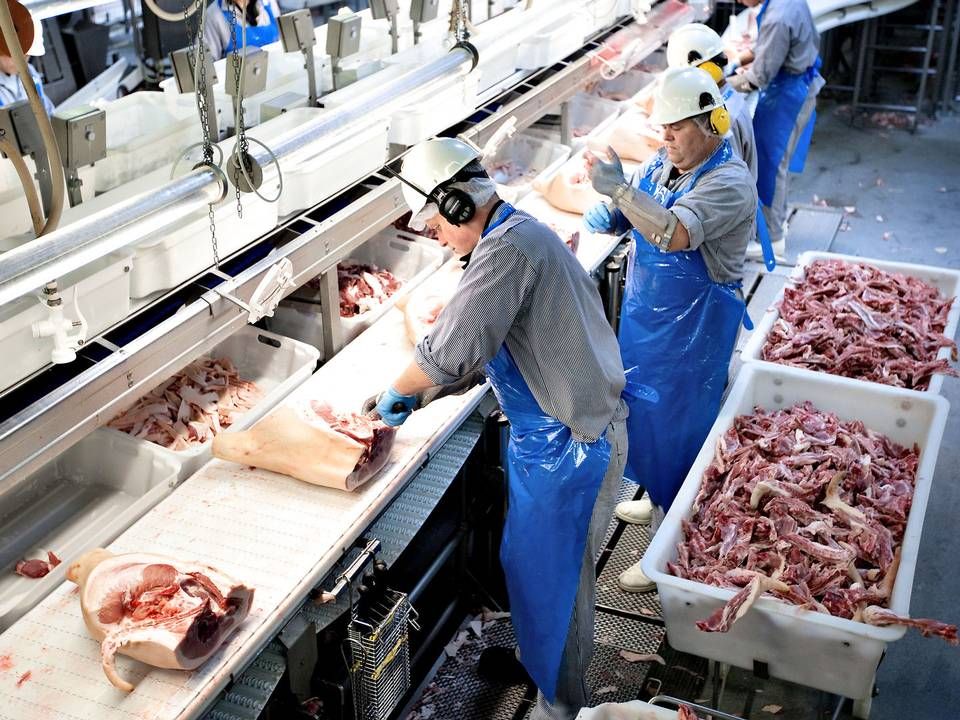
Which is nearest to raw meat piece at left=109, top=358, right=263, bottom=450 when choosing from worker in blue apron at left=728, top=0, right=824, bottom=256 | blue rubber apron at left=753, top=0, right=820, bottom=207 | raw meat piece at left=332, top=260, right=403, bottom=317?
raw meat piece at left=332, top=260, right=403, bottom=317

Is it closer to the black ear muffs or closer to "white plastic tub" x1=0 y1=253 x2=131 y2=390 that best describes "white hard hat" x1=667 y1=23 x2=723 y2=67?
the black ear muffs

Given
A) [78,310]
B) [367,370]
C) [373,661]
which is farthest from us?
[367,370]

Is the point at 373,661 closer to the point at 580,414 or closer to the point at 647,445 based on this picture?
the point at 580,414

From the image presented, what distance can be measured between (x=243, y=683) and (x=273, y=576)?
1.16ft

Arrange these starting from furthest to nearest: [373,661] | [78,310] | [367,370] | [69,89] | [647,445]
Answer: [69,89], [647,445], [367,370], [373,661], [78,310]

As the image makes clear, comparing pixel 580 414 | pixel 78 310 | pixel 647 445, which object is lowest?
pixel 647 445

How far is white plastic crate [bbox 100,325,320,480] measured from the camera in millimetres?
4315

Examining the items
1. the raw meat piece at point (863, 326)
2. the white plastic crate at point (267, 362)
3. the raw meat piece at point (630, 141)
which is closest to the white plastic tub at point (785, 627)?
the raw meat piece at point (863, 326)

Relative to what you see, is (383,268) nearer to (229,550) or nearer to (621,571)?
(621,571)

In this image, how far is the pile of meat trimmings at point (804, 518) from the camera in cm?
392

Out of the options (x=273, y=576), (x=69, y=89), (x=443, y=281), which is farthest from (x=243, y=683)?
(x=69, y=89)

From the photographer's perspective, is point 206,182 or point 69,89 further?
point 69,89

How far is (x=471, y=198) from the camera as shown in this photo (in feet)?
11.6

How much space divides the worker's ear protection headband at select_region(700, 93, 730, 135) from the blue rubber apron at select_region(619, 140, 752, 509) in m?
0.13
